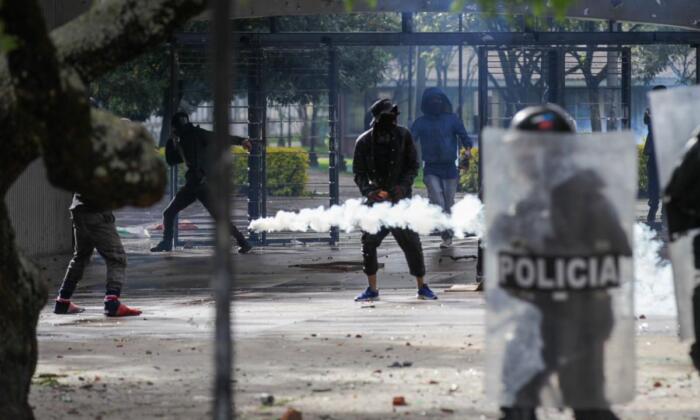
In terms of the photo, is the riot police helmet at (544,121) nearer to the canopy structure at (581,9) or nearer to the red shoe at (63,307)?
the red shoe at (63,307)

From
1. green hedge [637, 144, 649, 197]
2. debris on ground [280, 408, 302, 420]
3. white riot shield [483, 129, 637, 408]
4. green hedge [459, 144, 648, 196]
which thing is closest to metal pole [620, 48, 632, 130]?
green hedge [637, 144, 649, 197]

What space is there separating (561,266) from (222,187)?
1481 millimetres

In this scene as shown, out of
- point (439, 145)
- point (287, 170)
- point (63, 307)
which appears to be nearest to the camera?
point (63, 307)

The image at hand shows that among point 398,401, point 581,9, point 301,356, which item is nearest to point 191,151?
point 581,9

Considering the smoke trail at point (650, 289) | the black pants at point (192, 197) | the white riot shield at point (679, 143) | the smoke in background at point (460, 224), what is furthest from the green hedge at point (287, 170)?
the white riot shield at point (679, 143)

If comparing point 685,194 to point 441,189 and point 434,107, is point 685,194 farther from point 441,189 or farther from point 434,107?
point 434,107

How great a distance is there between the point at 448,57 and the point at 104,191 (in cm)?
4872

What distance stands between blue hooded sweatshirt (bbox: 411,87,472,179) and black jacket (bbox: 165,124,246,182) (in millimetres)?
2805

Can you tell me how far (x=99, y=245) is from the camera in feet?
39.8

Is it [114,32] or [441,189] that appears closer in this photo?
[114,32]

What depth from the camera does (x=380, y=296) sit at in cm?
1362

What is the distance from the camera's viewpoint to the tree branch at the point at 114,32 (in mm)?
6668

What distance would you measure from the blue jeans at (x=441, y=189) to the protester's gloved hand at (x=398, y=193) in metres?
5.17

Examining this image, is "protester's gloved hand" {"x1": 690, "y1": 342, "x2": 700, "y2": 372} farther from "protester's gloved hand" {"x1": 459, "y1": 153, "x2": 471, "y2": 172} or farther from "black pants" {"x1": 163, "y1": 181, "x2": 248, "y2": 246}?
"black pants" {"x1": 163, "y1": 181, "x2": 248, "y2": 246}
